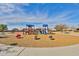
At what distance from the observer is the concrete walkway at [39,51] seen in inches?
67.7

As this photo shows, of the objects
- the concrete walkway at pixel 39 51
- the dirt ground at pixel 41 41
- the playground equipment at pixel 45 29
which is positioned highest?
the playground equipment at pixel 45 29

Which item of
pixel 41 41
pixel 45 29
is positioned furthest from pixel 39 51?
pixel 45 29

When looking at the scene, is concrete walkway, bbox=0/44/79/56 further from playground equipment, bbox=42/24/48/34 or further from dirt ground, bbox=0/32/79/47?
playground equipment, bbox=42/24/48/34

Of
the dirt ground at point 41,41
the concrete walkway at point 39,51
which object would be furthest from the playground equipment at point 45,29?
the concrete walkway at point 39,51

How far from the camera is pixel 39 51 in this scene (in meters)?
1.73

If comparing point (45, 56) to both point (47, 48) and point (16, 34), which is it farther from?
point (16, 34)

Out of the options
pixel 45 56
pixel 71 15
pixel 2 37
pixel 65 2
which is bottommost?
pixel 45 56

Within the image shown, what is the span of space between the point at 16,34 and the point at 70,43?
0.46 meters

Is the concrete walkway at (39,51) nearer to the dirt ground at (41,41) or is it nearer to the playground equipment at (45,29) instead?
the dirt ground at (41,41)

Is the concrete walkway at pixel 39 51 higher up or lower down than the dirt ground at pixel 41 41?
lower down

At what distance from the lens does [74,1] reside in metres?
1.71

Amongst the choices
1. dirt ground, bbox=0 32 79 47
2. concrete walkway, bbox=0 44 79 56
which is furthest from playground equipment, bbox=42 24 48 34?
concrete walkway, bbox=0 44 79 56

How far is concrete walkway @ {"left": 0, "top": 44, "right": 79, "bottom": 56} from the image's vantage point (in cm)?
172

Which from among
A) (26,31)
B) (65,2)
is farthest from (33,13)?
(65,2)
